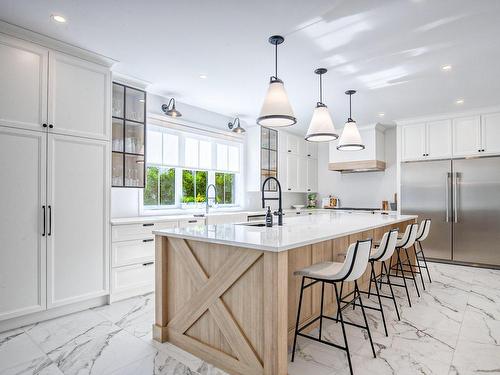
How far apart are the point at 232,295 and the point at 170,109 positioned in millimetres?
3282

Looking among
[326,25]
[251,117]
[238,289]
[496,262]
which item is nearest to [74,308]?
[238,289]

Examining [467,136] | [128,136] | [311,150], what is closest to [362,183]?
[311,150]

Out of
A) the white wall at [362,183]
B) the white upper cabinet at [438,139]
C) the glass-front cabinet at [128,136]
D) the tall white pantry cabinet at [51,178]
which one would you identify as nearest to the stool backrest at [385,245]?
the tall white pantry cabinet at [51,178]

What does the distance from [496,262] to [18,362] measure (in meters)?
6.13

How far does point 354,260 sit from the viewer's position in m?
2.09

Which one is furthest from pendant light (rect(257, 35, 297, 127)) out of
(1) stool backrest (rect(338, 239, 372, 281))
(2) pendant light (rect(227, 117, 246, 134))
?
(2) pendant light (rect(227, 117, 246, 134))

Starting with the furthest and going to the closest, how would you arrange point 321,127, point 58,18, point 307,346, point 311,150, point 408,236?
point 311,150 → point 408,236 → point 321,127 → point 58,18 → point 307,346

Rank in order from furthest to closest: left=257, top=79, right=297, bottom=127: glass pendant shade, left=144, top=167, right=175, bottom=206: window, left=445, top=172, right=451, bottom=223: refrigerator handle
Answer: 1. left=445, top=172, right=451, bottom=223: refrigerator handle
2. left=144, top=167, right=175, bottom=206: window
3. left=257, top=79, right=297, bottom=127: glass pendant shade

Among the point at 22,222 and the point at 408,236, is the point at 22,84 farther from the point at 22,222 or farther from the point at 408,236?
the point at 408,236

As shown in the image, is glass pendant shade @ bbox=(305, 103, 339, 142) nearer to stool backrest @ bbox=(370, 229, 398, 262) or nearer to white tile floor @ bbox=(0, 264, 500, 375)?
stool backrest @ bbox=(370, 229, 398, 262)

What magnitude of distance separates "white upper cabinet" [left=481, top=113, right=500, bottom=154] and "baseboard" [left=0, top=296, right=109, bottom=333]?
5921mm

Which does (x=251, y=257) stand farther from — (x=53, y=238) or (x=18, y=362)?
(x=53, y=238)

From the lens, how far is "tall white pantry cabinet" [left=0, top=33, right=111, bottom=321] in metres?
2.70

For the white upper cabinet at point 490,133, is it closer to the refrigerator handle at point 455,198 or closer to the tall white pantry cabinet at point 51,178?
the refrigerator handle at point 455,198
